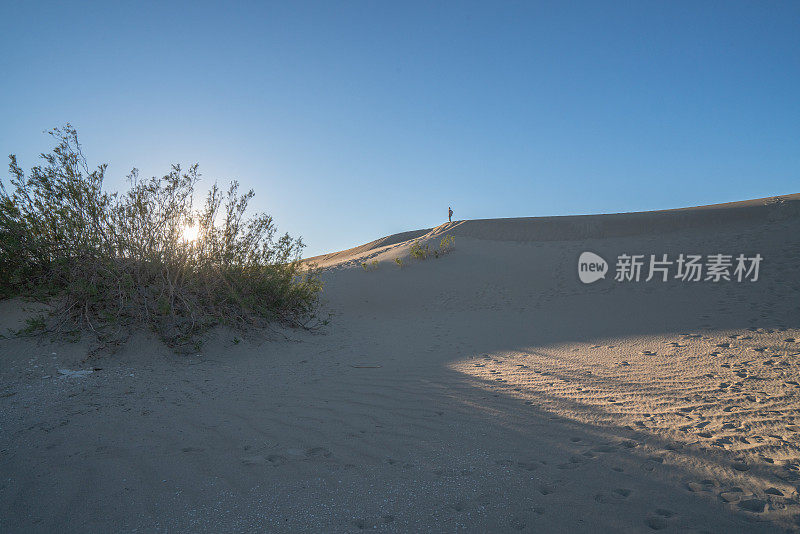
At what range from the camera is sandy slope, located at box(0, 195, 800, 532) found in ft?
6.57

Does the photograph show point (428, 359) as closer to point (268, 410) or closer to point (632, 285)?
point (268, 410)

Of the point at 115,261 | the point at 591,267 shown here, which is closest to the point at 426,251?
the point at 591,267

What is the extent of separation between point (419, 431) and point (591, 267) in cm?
1099

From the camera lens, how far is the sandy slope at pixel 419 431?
6.57 feet

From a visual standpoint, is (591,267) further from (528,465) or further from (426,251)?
(528,465)

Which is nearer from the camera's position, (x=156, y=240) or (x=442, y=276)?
(x=156, y=240)

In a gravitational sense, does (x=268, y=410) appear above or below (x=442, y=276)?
below

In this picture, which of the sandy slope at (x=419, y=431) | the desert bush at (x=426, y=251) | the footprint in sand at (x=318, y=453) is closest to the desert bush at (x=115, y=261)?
the sandy slope at (x=419, y=431)

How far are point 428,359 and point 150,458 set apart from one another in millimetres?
3742

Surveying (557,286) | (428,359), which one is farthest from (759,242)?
(428,359)

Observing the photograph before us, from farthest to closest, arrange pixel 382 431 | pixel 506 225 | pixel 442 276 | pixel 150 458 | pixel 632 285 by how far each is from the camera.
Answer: pixel 506 225
pixel 442 276
pixel 632 285
pixel 382 431
pixel 150 458

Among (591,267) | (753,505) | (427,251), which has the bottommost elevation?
(753,505)

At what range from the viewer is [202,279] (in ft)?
19.9

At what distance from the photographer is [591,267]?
40.2 ft
